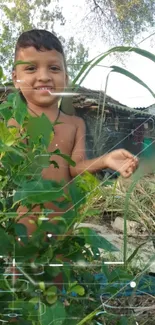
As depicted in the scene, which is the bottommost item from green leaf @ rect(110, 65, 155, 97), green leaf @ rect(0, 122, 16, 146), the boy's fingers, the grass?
the grass

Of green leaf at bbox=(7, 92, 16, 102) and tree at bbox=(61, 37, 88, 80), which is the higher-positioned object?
tree at bbox=(61, 37, 88, 80)

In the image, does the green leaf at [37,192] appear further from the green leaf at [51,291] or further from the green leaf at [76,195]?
the green leaf at [51,291]

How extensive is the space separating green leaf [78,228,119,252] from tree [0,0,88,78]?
25 centimetres

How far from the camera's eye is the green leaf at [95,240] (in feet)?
3.09

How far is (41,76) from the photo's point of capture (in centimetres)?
94

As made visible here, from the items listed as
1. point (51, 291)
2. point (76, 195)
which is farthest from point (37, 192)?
point (51, 291)

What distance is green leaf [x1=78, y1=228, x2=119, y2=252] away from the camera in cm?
94

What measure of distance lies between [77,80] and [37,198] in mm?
198

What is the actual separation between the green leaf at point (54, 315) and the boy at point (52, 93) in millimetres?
155

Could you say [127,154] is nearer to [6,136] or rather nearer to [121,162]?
[121,162]

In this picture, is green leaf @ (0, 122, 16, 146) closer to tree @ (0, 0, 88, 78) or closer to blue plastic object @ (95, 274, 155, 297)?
tree @ (0, 0, 88, 78)

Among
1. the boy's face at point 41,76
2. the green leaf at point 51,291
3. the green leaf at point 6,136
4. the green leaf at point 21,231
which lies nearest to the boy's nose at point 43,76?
the boy's face at point 41,76

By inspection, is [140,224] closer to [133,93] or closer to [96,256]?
[96,256]

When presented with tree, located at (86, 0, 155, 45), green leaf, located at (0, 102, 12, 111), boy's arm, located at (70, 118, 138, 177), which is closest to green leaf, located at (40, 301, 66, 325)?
boy's arm, located at (70, 118, 138, 177)
